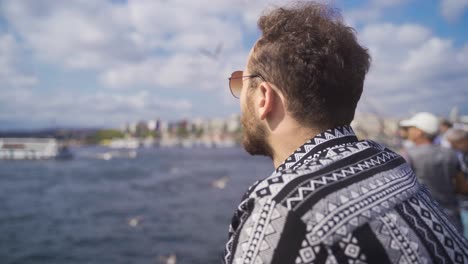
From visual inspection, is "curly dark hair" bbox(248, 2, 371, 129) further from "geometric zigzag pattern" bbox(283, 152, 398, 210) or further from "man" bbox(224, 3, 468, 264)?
"geometric zigzag pattern" bbox(283, 152, 398, 210)

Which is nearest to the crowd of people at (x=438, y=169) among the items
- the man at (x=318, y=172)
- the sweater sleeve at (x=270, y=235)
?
the man at (x=318, y=172)

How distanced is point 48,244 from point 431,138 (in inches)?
665

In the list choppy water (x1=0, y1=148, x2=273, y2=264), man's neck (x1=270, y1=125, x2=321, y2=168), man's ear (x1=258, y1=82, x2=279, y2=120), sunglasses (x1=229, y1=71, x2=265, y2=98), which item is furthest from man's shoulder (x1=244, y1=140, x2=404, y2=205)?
choppy water (x1=0, y1=148, x2=273, y2=264)

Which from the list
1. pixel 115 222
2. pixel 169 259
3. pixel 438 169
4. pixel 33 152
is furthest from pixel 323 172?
pixel 33 152

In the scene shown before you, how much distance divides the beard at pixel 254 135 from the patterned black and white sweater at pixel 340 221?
35 cm

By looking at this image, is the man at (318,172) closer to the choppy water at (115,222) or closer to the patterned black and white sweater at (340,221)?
the patterned black and white sweater at (340,221)

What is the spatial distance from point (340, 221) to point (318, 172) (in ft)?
0.61

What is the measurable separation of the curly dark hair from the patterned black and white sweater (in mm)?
240

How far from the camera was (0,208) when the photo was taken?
1016 inches

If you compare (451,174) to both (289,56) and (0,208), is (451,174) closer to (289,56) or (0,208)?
(289,56)

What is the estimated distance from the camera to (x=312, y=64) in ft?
4.78

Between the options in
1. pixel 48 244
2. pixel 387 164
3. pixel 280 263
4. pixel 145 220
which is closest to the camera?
pixel 280 263

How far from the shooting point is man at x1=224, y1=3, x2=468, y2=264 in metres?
1.13

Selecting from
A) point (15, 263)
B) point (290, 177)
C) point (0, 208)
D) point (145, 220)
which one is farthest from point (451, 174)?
point (0, 208)
